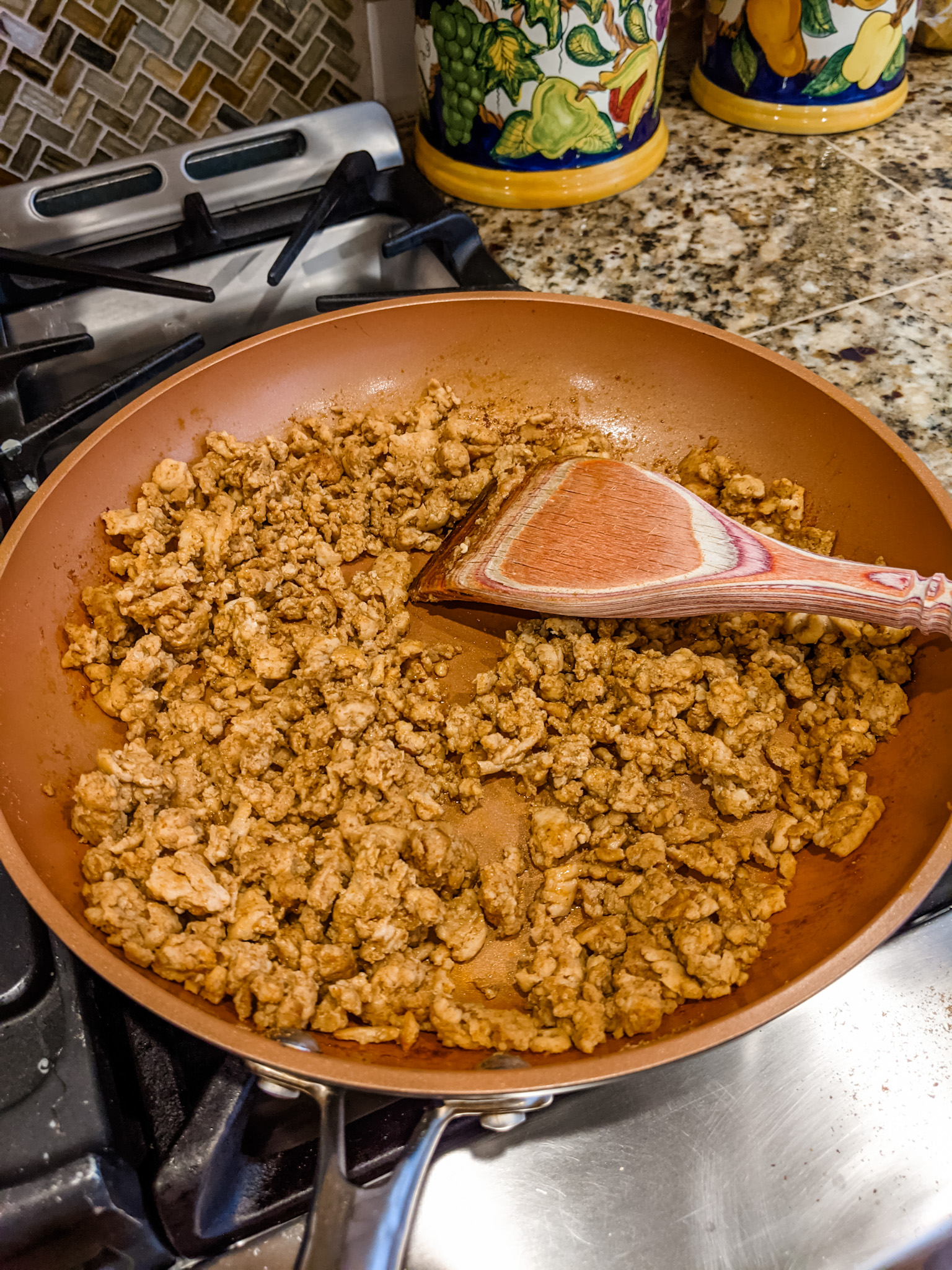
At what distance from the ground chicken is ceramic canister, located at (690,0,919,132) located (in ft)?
2.47

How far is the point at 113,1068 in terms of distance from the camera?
657 millimetres

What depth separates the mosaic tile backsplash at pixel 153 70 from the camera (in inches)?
45.1

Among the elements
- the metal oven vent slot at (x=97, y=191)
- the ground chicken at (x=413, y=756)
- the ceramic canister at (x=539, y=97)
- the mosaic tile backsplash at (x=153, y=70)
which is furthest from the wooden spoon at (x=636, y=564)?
the mosaic tile backsplash at (x=153, y=70)

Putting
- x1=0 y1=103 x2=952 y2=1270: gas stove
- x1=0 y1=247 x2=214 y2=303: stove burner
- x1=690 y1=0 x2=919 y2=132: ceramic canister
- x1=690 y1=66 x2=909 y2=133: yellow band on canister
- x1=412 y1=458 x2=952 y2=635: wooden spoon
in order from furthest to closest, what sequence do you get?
x1=690 y1=66 x2=909 y2=133: yellow band on canister → x1=690 y1=0 x2=919 y2=132: ceramic canister → x1=0 y1=247 x2=214 y2=303: stove burner → x1=412 y1=458 x2=952 y2=635: wooden spoon → x1=0 y1=103 x2=952 y2=1270: gas stove

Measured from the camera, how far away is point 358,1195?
0.52m

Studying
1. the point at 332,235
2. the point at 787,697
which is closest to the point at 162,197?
the point at 332,235

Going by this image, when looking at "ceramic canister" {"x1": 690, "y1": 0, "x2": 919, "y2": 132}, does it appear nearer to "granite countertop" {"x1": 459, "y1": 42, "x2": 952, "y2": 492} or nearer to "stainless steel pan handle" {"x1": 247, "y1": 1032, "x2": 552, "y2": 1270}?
"granite countertop" {"x1": 459, "y1": 42, "x2": 952, "y2": 492}

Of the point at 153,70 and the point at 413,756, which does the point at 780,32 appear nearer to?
the point at 153,70

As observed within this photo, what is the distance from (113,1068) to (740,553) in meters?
0.68

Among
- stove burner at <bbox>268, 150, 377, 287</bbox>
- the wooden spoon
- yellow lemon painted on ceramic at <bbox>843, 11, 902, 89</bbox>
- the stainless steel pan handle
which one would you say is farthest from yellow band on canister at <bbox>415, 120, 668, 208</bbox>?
the stainless steel pan handle

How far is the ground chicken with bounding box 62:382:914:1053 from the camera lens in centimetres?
68

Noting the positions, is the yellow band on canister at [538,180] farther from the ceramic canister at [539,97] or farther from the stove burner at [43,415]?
the stove burner at [43,415]

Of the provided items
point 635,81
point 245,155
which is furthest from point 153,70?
point 635,81

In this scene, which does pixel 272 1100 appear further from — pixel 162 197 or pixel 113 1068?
pixel 162 197
